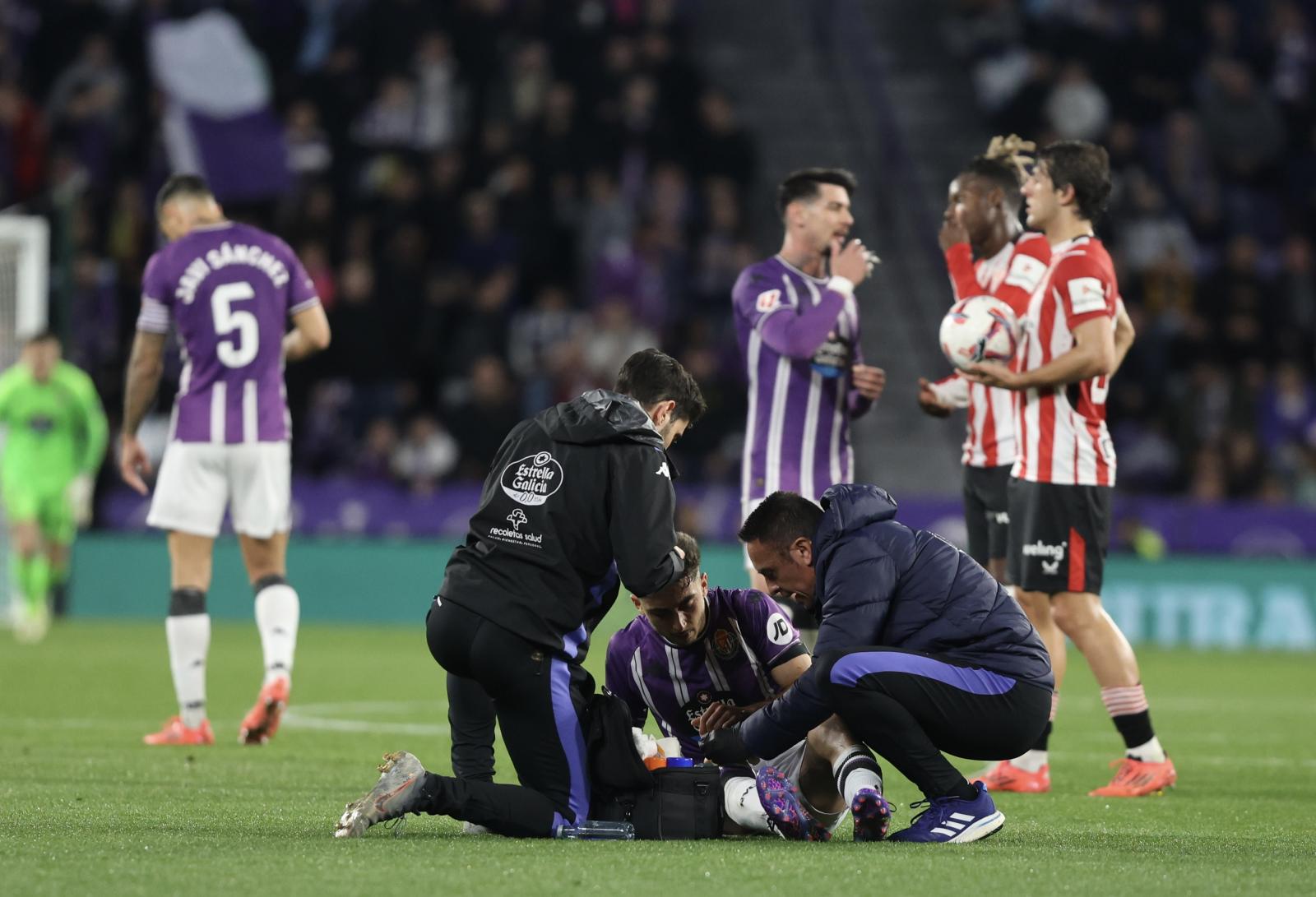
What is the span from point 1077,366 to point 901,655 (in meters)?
2.09

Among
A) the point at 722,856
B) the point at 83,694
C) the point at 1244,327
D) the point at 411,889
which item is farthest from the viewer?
the point at 1244,327

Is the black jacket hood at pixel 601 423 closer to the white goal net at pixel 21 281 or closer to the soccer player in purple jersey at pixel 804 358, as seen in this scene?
the soccer player in purple jersey at pixel 804 358

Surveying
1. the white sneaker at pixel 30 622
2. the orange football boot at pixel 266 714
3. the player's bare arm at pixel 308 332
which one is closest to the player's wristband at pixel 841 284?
the player's bare arm at pixel 308 332

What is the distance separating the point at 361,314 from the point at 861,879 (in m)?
13.7

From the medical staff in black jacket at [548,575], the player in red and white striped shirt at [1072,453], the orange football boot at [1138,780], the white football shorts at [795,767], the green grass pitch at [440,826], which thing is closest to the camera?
the green grass pitch at [440,826]

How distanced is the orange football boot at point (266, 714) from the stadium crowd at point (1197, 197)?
11.2 meters

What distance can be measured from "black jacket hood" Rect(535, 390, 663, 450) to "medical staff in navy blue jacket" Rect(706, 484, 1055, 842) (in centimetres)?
50

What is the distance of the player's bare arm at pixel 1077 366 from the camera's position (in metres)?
7.38

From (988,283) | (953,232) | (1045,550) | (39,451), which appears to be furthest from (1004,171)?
(39,451)

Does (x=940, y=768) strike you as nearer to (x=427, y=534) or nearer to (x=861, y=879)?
(x=861, y=879)

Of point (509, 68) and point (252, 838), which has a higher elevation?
point (509, 68)

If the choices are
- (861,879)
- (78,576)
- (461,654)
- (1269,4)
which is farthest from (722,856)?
(1269,4)

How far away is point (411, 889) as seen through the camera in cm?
454

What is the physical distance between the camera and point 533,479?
5.64 meters
